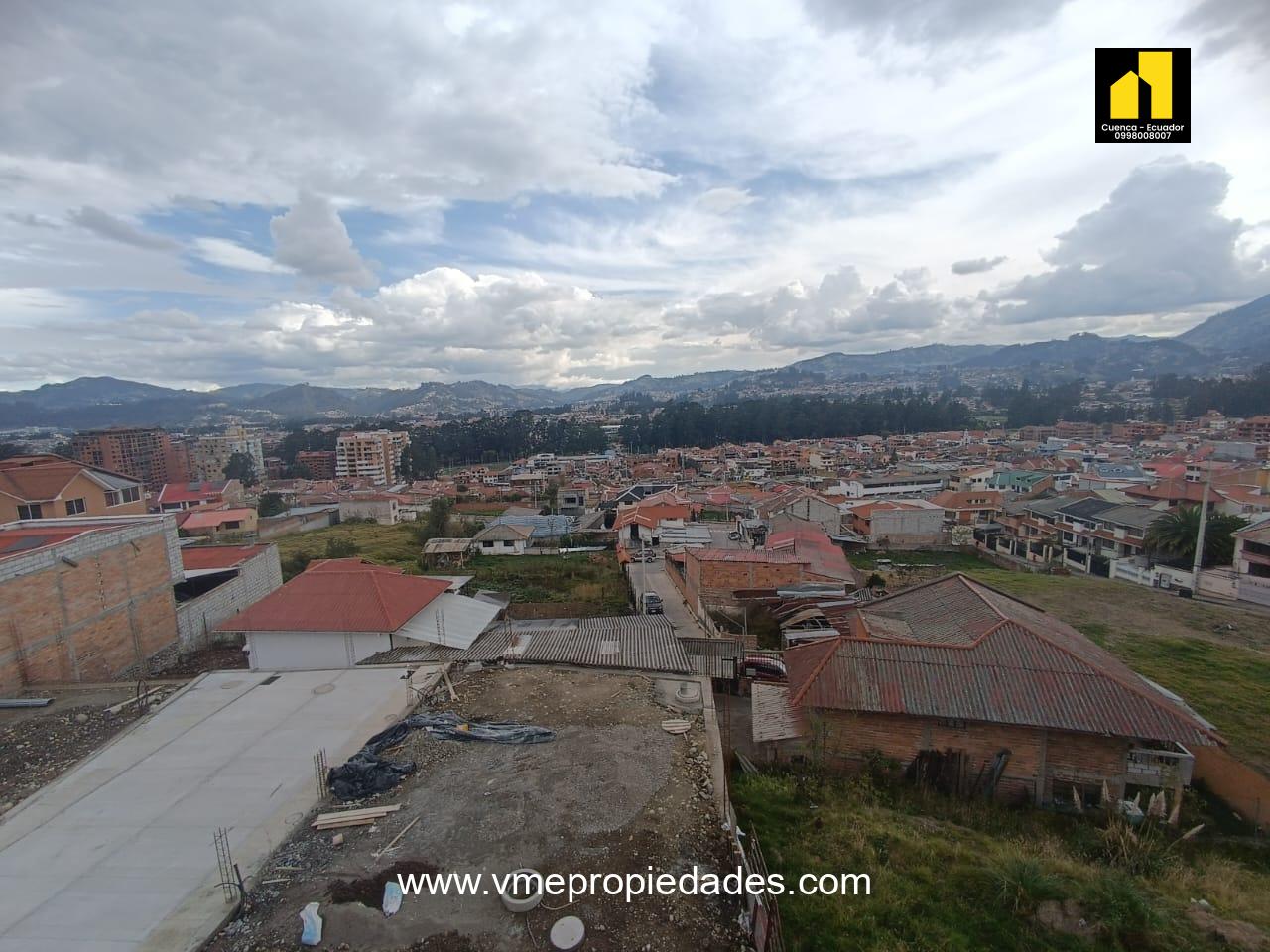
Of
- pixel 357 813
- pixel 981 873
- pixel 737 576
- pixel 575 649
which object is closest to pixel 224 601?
pixel 575 649

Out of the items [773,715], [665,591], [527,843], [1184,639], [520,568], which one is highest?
[527,843]

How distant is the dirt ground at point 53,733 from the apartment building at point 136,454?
7812 cm

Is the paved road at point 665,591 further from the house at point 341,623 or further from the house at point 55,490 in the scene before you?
the house at point 55,490

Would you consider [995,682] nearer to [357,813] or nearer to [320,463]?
[357,813]

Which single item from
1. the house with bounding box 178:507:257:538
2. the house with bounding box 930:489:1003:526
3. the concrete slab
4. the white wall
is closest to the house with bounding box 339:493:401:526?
the house with bounding box 178:507:257:538

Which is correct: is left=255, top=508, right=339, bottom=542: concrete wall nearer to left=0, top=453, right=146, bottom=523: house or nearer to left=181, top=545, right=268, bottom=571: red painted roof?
left=0, top=453, right=146, bottom=523: house

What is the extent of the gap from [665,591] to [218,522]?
101 ft

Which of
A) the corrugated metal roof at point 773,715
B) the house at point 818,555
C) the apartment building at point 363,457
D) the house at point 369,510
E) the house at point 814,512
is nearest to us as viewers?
the corrugated metal roof at point 773,715

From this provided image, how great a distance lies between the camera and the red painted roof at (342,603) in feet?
39.5

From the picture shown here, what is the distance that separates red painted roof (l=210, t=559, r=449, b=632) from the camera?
12039 mm

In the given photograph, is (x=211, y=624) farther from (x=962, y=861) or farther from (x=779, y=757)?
(x=962, y=861)

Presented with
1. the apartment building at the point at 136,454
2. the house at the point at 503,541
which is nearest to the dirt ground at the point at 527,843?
the house at the point at 503,541

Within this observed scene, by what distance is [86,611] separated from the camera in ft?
42.2

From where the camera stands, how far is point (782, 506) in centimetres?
3494
